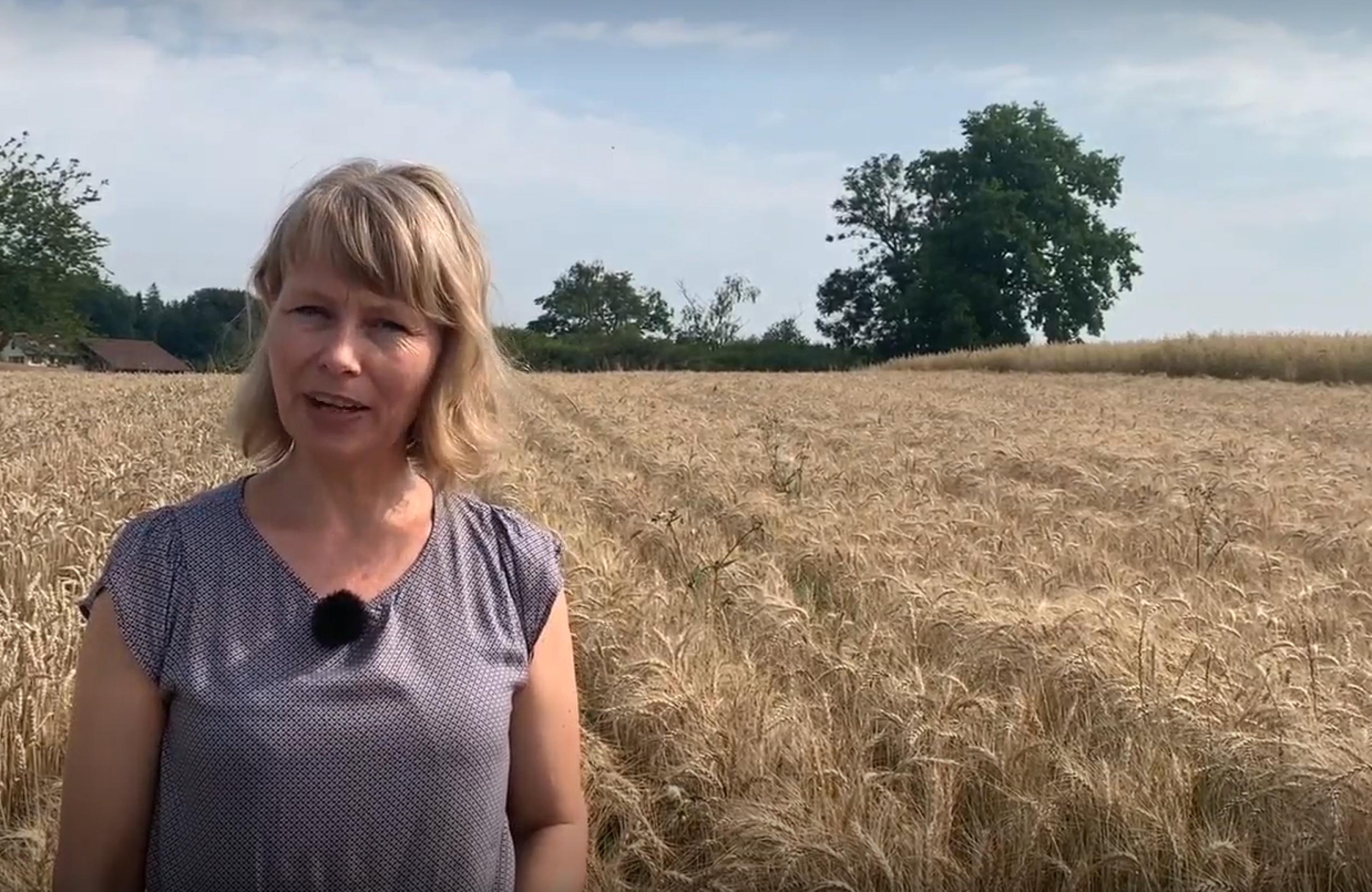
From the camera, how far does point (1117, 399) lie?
2106 centimetres

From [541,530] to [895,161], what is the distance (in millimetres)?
66425

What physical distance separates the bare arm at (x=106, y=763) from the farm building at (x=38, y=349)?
47709mm

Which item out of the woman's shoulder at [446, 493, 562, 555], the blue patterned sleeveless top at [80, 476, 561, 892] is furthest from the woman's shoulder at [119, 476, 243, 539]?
the woman's shoulder at [446, 493, 562, 555]

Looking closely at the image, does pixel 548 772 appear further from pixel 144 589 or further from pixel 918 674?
pixel 918 674

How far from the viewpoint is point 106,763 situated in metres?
1.67

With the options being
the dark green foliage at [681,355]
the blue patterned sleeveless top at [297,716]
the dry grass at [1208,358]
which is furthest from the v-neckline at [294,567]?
the dark green foliage at [681,355]

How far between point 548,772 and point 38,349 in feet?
162

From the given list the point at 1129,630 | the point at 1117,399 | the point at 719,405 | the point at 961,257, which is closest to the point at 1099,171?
the point at 961,257

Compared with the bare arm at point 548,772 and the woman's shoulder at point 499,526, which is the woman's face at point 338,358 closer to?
the woman's shoulder at point 499,526

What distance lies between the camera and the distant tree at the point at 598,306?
7212cm

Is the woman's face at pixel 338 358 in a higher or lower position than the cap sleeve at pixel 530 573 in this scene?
higher

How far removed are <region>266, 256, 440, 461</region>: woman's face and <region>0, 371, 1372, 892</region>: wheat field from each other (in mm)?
532

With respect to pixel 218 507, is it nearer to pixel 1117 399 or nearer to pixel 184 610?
pixel 184 610

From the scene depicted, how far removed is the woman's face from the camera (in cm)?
177
